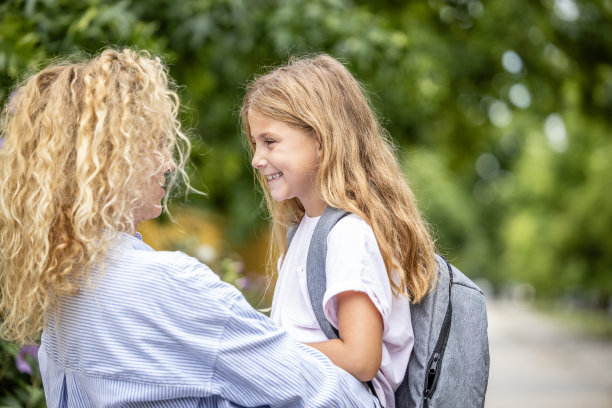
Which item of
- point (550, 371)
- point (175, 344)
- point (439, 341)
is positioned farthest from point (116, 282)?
point (550, 371)

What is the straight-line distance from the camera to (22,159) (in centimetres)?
167

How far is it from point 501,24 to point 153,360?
30.2 ft

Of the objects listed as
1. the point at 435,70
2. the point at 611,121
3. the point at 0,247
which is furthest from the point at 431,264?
the point at 611,121

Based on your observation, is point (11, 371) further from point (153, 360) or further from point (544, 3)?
point (544, 3)

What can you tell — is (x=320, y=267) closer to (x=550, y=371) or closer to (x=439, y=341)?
(x=439, y=341)

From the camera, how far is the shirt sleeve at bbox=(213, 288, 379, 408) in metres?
1.58

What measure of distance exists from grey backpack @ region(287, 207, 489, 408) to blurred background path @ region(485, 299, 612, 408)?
8.26 m

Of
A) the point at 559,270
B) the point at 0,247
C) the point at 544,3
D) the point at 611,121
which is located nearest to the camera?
the point at 0,247

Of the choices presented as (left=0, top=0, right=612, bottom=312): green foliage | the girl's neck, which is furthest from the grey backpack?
(left=0, top=0, right=612, bottom=312): green foliage

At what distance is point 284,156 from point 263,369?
620 mm

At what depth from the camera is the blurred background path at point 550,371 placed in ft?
33.5

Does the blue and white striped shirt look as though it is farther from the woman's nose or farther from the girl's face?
the girl's face

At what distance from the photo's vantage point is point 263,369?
1.59 metres

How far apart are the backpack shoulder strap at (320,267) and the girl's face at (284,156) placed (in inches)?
6.4
